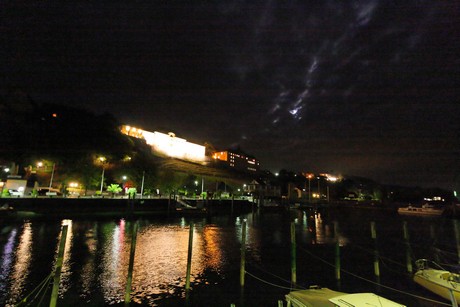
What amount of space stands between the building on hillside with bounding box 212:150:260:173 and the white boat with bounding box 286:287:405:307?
119 meters

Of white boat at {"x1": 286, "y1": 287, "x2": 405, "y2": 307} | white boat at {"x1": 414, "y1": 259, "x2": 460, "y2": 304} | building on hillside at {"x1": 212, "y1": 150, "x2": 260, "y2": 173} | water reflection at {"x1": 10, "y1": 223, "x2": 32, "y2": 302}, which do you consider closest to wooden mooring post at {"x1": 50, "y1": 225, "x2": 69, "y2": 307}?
water reflection at {"x1": 10, "y1": 223, "x2": 32, "y2": 302}

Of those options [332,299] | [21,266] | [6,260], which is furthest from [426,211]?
[6,260]

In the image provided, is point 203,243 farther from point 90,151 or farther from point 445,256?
point 90,151

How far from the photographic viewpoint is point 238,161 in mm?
148375

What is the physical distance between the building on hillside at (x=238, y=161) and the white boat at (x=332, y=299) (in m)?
119

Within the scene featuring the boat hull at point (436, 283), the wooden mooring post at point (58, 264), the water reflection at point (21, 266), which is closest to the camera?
the wooden mooring post at point (58, 264)

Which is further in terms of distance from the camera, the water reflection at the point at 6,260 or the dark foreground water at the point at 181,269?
the water reflection at the point at 6,260

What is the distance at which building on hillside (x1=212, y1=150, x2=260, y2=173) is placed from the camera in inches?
5404

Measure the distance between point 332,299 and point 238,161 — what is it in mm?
139852

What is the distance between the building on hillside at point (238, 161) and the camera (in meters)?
137

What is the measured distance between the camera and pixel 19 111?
2194 inches

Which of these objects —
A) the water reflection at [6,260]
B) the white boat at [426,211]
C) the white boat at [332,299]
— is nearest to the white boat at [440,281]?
the white boat at [332,299]

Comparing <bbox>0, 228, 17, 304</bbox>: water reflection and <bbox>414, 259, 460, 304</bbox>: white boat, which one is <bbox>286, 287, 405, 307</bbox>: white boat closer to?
<bbox>414, 259, 460, 304</bbox>: white boat

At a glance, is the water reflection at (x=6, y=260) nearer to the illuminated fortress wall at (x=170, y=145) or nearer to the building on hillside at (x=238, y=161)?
the illuminated fortress wall at (x=170, y=145)
